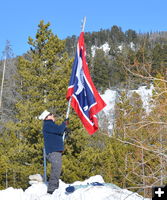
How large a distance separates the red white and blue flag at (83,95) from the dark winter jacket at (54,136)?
2.00 feet

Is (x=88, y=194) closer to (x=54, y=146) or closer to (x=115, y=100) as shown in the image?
(x=54, y=146)

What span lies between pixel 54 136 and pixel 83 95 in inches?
48.8

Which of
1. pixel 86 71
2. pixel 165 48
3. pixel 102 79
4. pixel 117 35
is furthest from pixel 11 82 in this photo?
pixel 117 35

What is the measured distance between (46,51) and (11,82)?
1219 inches

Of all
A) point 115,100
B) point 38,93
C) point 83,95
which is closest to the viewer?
point 83,95

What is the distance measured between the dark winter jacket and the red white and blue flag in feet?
2.00

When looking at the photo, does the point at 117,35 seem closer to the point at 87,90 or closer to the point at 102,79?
the point at 102,79

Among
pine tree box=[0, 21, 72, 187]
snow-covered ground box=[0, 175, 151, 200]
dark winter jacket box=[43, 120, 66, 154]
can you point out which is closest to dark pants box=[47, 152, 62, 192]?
dark winter jacket box=[43, 120, 66, 154]

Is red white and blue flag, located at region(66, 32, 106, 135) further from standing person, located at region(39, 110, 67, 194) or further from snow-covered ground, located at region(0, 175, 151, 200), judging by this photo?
snow-covered ground, located at region(0, 175, 151, 200)

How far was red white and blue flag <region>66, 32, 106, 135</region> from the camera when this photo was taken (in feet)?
24.9

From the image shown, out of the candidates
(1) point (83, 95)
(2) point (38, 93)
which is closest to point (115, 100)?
(2) point (38, 93)

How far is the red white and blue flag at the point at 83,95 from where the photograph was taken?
7.58 metres

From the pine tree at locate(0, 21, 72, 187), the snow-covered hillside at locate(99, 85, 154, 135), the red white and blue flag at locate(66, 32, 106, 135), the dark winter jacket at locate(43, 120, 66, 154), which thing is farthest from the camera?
the pine tree at locate(0, 21, 72, 187)

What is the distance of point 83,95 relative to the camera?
26.2 feet
